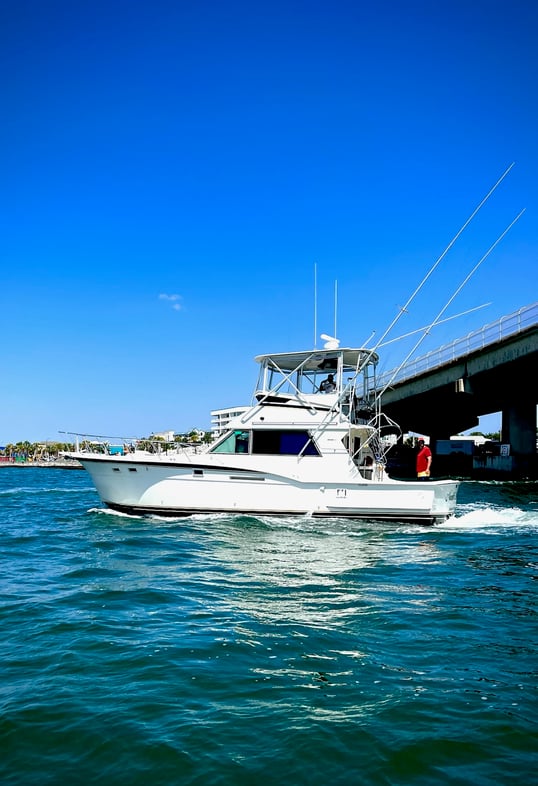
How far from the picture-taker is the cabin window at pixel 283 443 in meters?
16.6

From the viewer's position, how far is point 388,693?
5.27 meters

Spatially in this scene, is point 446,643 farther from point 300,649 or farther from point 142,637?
point 142,637

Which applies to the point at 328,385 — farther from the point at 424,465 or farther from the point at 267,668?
the point at 267,668

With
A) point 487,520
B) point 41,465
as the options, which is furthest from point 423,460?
point 41,465

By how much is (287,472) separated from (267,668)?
34.8ft

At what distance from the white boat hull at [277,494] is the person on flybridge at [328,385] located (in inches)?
117

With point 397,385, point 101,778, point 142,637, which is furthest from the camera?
point 397,385

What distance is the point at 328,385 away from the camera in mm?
17906

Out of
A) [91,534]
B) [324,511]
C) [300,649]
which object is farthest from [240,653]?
[324,511]

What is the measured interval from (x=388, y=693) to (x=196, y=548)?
746 cm

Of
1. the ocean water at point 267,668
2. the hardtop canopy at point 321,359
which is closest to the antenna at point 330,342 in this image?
the hardtop canopy at point 321,359

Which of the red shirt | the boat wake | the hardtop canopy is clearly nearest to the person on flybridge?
the hardtop canopy

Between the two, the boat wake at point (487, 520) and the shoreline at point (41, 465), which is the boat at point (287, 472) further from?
the shoreline at point (41, 465)

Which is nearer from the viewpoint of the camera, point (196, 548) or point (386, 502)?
point (196, 548)
